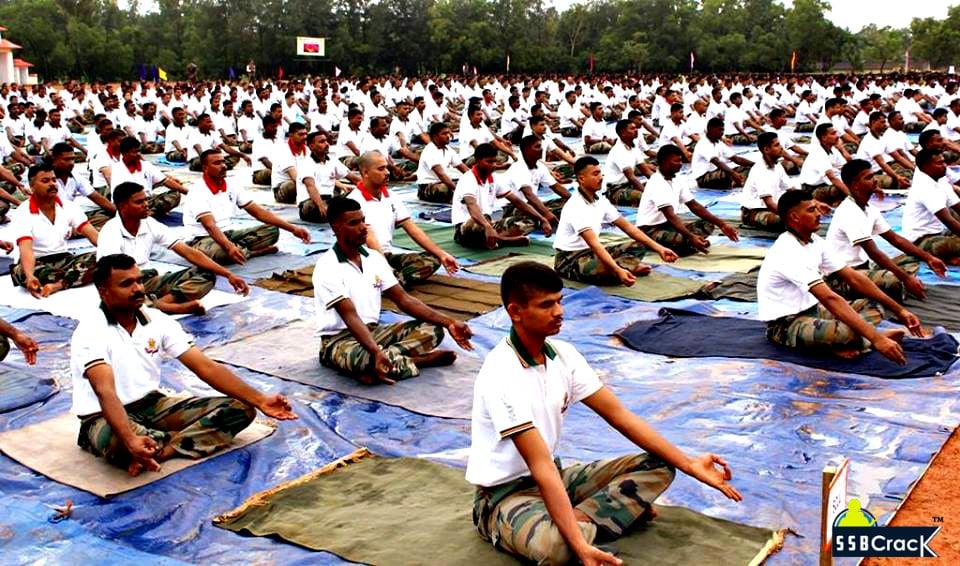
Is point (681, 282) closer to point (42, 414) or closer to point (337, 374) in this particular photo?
point (337, 374)

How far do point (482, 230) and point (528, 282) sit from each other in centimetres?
562

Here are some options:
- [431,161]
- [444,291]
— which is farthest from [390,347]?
[431,161]

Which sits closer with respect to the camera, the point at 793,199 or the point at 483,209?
the point at 793,199

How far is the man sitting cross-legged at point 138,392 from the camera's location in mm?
4199

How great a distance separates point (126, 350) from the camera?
4.35 meters

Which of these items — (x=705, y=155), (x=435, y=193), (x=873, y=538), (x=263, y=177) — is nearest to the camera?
(x=873, y=538)

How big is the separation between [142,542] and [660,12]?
48.1 metres

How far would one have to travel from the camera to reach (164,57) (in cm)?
4516

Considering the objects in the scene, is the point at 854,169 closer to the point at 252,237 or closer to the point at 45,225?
the point at 252,237

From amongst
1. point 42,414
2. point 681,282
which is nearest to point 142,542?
point 42,414

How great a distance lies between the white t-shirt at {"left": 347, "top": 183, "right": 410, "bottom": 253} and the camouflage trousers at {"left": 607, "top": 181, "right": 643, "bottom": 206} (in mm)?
4143

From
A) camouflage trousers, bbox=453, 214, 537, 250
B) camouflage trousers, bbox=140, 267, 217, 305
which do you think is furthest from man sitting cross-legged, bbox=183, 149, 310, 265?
camouflage trousers, bbox=453, 214, 537, 250

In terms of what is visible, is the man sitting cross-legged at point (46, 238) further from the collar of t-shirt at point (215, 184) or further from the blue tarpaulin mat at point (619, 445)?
the blue tarpaulin mat at point (619, 445)

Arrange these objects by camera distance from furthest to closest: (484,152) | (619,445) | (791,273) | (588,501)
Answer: (484,152)
(791,273)
(619,445)
(588,501)
